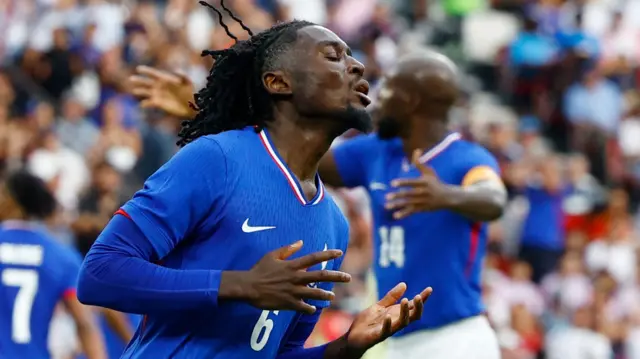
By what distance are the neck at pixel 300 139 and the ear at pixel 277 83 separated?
0.32 feet

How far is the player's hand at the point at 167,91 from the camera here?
18.0 ft

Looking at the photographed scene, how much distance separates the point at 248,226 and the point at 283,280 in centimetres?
43

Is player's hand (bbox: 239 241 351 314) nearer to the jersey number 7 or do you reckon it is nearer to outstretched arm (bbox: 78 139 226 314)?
outstretched arm (bbox: 78 139 226 314)

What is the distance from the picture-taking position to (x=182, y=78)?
5512 millimetres

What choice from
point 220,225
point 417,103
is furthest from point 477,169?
point 220,225

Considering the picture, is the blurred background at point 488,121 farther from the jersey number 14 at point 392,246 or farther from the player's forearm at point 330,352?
the player's forearm at point 330,352

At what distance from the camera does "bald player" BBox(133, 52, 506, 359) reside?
6.30m

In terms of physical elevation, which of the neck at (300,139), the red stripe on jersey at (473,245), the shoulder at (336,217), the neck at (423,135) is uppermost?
the neck at (300,139)

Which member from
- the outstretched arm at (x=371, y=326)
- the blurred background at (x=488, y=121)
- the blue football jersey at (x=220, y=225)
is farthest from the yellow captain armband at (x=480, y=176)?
the blurred background at (x=488, y=121)

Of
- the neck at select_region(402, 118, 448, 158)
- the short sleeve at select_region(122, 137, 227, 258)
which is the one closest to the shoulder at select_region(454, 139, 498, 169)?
the neck at select_region(402, 118, 448, 158)

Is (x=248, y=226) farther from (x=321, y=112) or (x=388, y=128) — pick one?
(x=388, y=128)

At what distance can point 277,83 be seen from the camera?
4.14 meters

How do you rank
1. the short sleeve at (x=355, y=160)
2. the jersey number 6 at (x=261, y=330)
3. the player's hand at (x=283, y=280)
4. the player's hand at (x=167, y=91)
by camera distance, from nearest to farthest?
the player's hand at (x=283, y=280), the jersey number 6 at (x=261, y=330), the player's hand at (x=167, y=91), the short sleeve at (x=355, y=160)

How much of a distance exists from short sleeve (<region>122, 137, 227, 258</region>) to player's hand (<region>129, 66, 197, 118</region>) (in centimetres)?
164
